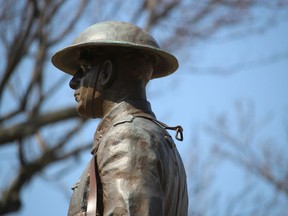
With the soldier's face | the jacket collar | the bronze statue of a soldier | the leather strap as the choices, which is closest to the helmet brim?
the bronze statue of a soldier

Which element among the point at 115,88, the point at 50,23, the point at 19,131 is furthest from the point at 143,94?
the point at 50,23

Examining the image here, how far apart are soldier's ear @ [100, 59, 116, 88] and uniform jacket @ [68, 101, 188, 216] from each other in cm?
13

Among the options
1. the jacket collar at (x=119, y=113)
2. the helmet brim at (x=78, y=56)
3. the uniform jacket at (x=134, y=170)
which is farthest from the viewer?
the helmet brim at (x=78, y=56)

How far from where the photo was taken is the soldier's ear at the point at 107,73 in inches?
190

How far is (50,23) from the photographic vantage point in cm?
1333

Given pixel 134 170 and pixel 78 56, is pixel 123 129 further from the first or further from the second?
pixel 78 56

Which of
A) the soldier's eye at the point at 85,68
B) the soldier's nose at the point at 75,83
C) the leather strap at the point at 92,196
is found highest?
the soldier's eye at the point at 85,68

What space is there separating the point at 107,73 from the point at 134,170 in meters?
0.64

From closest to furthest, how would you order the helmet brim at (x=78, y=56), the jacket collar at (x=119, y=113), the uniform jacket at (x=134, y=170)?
the uniform jacket at (x=134, y=170)
the jacket collar at (x=119, y=113)
the helmet brim at (x=78, y=56)

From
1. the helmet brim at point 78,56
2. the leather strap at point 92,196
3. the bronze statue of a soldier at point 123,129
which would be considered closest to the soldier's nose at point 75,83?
the bronze statue of a soldier at point 123,129

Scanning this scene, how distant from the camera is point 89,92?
16.0ft

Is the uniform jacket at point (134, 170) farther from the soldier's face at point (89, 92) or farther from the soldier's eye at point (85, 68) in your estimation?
the soldier's eye at point (85, 68)

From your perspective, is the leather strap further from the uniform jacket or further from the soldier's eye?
the soldier's eye

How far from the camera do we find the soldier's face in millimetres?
4859
